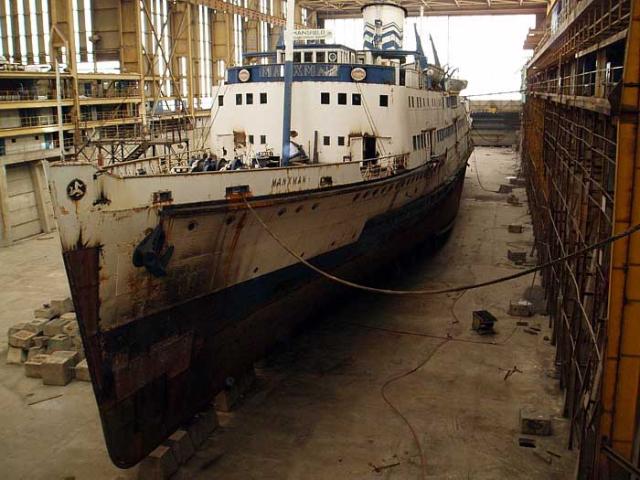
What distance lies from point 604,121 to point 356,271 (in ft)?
24.9

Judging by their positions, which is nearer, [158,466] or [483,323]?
[158,466]

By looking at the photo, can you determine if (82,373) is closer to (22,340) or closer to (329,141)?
(22,340)

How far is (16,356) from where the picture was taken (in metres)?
13.3

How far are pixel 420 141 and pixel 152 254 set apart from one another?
36.5ft

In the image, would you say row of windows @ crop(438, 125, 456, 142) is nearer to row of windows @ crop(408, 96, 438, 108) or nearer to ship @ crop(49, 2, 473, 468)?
row of windows @ crop(408, 96, 438, 108)

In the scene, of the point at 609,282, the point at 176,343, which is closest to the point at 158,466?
the point at 176,343

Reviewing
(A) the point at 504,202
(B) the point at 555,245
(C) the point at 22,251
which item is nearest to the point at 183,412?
(B) the point at 555,245

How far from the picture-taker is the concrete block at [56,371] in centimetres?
1209

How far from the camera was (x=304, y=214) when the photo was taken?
1191 cm

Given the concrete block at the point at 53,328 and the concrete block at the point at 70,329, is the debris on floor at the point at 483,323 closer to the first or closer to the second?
the concrete block at the point at 70,329

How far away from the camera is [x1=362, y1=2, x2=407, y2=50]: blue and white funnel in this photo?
76.4 feet

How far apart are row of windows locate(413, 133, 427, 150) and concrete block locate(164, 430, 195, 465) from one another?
10733 millimetres

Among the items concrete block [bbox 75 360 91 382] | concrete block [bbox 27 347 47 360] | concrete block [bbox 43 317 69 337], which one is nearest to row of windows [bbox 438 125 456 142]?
concrete block [bbox 43 317 69 337]

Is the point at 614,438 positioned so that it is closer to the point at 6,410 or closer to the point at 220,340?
the point at 220,340
